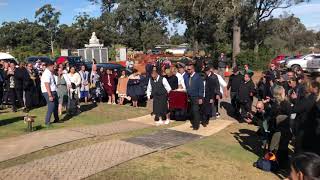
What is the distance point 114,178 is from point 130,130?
400cm

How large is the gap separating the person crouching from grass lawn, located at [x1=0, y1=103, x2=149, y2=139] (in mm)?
1665

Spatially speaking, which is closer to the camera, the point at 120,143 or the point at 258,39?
the point at 120,143

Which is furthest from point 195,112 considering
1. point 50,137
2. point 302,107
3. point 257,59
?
point 257,59

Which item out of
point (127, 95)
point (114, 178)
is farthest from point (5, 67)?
point (114, 178)

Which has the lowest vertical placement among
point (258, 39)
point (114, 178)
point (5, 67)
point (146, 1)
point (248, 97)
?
point (114, 178)

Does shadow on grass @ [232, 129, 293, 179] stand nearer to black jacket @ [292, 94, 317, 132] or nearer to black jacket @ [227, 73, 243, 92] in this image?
black jacket @ [292, 94, 317, 132]

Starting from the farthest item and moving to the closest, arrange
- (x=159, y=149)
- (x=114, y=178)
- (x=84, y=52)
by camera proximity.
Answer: (x=84, y=52) < (x=159, y=149) < (x=114, y=178)

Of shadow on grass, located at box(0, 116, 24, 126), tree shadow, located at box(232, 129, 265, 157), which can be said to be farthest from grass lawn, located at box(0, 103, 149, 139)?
tree shadow, located at box(232, 129, 265, 157)

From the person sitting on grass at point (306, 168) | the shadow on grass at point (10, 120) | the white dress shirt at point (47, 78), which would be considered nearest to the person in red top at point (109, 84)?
the shadow on grass at point (10, 120)

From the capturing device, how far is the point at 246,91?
12.4m

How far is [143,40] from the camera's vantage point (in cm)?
6712

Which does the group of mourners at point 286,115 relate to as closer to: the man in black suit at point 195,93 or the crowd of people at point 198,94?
the crowd of people at point 198,94

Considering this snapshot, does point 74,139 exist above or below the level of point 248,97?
below

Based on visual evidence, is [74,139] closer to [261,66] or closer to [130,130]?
[130,130]
